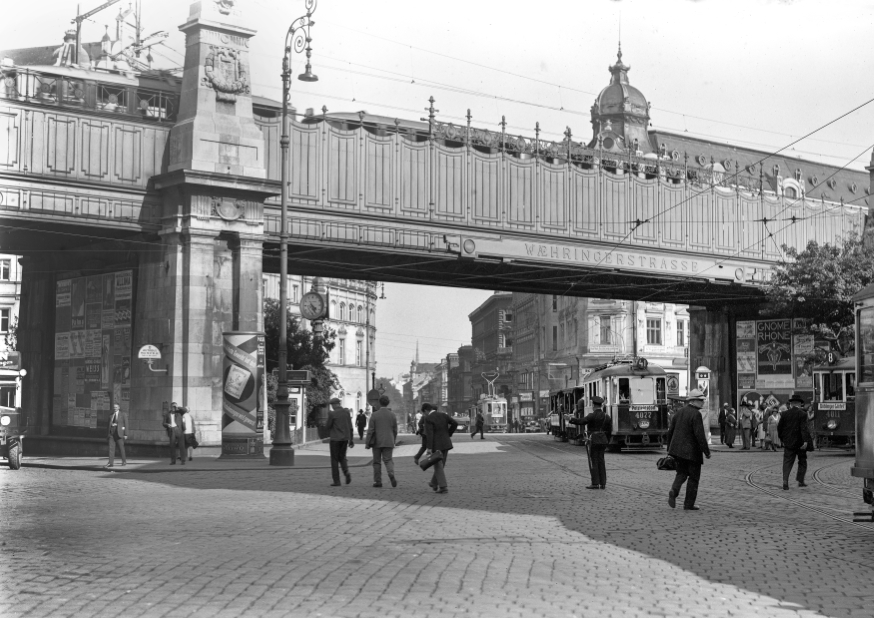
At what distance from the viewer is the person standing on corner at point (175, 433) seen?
31.4 metres

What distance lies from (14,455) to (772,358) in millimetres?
37616

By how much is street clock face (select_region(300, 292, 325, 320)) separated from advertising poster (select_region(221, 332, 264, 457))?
6.15 m

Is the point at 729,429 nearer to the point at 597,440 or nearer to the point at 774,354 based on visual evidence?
the point at 774,354

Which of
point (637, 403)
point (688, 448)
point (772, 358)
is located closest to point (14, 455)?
point (688, 448)

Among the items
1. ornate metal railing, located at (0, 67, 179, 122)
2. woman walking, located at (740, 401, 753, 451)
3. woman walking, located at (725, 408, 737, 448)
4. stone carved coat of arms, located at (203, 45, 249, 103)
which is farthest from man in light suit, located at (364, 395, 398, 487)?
woman walking, located at (725, 408, 737, 448)

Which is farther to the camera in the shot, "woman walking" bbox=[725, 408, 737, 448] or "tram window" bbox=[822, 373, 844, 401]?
"woman walking" bbox=[725, 408, 737, 448]

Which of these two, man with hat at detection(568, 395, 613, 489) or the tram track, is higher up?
man with hat at detection(568, 395, 613, 489)

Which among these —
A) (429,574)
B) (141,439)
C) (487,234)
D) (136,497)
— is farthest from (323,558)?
(487,234)

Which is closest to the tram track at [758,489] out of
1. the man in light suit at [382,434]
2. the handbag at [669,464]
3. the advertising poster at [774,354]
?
the handbag at [669,464]

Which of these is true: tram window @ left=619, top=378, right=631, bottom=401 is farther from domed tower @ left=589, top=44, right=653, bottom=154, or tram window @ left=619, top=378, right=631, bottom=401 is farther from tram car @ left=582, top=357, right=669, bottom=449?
domed tower @ left=589, top=44, right=653, bottom=154

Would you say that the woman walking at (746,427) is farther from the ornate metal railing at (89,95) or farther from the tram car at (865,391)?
the tram car at (865,391)

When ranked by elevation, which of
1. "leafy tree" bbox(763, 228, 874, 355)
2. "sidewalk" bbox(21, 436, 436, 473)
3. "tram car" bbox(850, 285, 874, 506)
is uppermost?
"leafy tree" bbox(763, 228, 874, 355)

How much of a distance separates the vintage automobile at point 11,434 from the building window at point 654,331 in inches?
2875

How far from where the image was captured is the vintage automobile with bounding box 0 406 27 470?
93.9 feet
